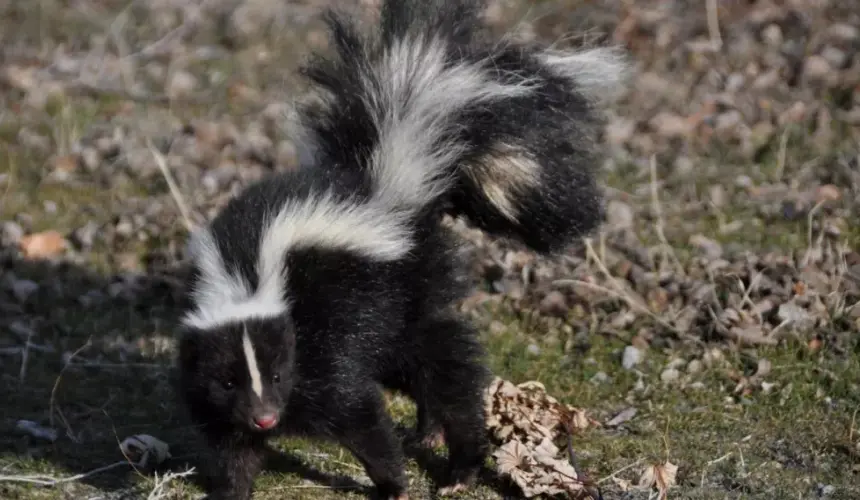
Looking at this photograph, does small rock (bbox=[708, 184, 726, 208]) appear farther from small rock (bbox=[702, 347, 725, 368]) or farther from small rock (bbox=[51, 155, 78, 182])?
small rock (bbox=[51, 155, 78, 182])

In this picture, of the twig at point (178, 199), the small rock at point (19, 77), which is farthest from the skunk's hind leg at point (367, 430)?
the small rock at point (19, 77)

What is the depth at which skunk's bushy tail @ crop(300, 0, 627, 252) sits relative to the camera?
16.9 feet

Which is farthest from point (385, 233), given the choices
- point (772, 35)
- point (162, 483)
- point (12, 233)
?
point (772, 35)

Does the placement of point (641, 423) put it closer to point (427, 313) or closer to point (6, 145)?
point (427, 313)

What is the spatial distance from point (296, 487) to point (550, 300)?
2.00 meters

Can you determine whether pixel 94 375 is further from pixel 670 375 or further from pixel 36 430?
pixel 670 375

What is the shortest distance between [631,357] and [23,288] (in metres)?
3.26

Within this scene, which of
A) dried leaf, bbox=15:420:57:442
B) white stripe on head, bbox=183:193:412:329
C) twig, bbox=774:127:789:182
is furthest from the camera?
twig, bbox=774:127:789:182

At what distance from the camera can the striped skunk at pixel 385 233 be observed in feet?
15.5

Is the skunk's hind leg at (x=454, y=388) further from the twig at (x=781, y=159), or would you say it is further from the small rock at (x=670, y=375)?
the twig at (x=781, y=159)

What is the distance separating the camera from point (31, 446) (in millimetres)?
5562

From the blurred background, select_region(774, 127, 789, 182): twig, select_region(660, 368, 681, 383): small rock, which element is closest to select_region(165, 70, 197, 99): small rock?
the blurred background

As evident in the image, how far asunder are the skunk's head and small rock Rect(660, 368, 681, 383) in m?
2.05

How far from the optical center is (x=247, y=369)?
4543 millimetres
